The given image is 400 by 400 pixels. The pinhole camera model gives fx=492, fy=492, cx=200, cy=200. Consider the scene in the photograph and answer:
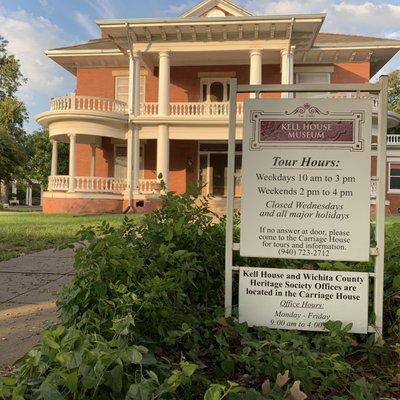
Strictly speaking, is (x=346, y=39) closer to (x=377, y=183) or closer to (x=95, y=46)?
(x=95, y=46)

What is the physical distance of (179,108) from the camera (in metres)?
22.2

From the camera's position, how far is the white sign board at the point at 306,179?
3.19 meters

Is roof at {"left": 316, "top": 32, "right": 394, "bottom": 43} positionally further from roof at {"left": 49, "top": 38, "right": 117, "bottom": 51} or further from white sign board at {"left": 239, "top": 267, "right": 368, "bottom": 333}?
white sign board at {"left": 239, "top": 267, "right": 368, "bottom": 333}

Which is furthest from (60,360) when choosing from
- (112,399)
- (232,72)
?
(232,72)

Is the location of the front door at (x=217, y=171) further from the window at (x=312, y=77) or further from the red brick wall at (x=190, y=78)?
the window at (x=312, y=77)

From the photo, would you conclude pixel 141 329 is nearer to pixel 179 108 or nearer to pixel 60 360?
pixel 60 360

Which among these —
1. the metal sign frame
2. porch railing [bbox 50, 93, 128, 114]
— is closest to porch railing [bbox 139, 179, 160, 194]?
porch railing [bbox 50, 93, 128, 114]

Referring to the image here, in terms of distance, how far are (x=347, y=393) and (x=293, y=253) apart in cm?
Answer: 95

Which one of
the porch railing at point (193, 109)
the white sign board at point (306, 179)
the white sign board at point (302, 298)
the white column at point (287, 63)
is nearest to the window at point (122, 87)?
the porch railing at point (193, 109)

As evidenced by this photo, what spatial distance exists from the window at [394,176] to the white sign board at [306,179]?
1018 inches

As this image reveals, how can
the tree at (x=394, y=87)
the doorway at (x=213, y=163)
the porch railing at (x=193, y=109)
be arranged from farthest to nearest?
the tree at (x=394, y=87), the doorway at (x=213, y=163), the porch railing at (x=193, y=109)

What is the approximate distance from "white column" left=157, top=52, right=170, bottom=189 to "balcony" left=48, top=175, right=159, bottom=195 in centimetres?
89

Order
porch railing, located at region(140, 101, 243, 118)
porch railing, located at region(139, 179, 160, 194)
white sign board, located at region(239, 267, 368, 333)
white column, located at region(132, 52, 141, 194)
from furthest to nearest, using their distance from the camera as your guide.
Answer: porch railing, located at region(140, 101, 243, 118) → porch railing, located at region(139, 179, 160, 194) → white column, located at region(132, 52, 141, 194) → white sign board, located at region(239, 267, 368, 333)

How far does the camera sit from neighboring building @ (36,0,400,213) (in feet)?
66.2
